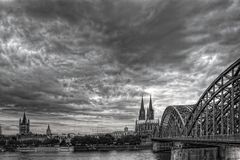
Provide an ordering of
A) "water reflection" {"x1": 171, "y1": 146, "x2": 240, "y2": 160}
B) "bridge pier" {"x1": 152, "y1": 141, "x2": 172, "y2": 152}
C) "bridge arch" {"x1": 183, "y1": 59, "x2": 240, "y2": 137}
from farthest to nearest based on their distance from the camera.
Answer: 1. "bridge pier" {"x1": 152, "y1": 141, "x2": 172, "y2": 152}
2. "water reflection" {"x1": 171, "y1": 146, "x2": 240, "y2": 160}
3. "bridge arch" {"x1": 183, "y1": 59, "x2": 240, "y2": 137}

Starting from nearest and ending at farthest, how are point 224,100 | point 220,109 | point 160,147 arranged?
point 224,100, point 220,109, point 160,147

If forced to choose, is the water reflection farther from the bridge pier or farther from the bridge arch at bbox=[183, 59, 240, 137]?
the bridge pier

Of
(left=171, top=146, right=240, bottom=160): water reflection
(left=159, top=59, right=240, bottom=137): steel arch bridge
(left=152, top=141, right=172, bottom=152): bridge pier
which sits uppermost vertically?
(left=159, top=59, right=240, bottom=137): steel arch bridge

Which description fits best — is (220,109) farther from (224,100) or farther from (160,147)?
(160,147)

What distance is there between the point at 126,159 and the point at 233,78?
52.6 metres

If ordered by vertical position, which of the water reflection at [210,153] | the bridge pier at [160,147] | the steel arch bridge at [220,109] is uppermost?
the steel arch bridge at [220,109]

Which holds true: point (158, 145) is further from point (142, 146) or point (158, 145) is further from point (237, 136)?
point (237, 136)

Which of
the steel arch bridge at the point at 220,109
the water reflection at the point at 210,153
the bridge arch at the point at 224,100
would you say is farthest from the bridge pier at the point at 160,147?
the water reflection at the point at 210,153

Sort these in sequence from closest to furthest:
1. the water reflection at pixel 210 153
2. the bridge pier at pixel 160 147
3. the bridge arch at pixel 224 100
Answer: the bridge arch at pixel 224 100
the water reflection at pixel 210 153
the bridge pier at pixel 160 147

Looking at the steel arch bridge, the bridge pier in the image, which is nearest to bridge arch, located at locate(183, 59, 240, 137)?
the steel arch bridge

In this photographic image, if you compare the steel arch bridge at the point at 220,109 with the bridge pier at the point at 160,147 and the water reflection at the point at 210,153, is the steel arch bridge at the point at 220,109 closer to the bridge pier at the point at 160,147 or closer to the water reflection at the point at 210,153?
the water reflection at the point at 210,153

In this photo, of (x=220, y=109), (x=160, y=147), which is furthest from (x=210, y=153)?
(x=160, y=147)

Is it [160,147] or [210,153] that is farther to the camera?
[160,147]

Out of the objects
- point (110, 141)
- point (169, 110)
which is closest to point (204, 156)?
point (169, 110)
